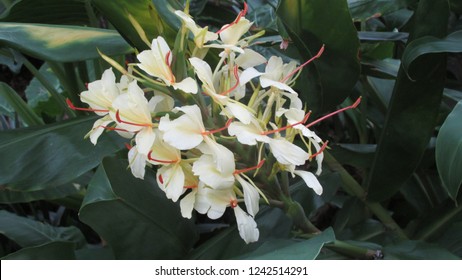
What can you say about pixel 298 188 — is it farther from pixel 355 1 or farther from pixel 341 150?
pixel 355 1

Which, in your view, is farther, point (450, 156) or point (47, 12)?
point (47, 12)

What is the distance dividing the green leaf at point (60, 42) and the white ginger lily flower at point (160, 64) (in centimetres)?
16

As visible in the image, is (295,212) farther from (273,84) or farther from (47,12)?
(47,12)

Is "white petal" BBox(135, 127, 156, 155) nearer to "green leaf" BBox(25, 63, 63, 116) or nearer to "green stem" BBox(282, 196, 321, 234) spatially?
"green stem" BBox(282, 196, 321, 234)

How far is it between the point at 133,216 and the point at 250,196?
16 cm

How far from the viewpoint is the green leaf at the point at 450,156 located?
0.50 meters

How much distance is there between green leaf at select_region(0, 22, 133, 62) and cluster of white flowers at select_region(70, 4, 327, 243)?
4.8 inches

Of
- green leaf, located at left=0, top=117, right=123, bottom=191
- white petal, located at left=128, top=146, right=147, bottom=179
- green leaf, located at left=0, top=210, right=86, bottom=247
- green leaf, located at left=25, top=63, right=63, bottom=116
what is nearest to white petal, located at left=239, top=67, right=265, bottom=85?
white petal, located at left=128, top=146, right=147, bottom=179

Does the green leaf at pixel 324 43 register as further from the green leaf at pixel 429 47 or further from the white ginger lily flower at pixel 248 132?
the white ginger lily flower at pixel 248 132

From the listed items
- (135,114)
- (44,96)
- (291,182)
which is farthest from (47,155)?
(44,96)

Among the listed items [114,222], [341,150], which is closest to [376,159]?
[341,150]

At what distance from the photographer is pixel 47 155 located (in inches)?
26.1

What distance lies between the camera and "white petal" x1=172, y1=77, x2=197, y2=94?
1.55 ft

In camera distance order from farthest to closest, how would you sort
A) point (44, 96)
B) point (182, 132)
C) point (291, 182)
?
point (44, 96) → point (291, 182) → point (182, 132)
